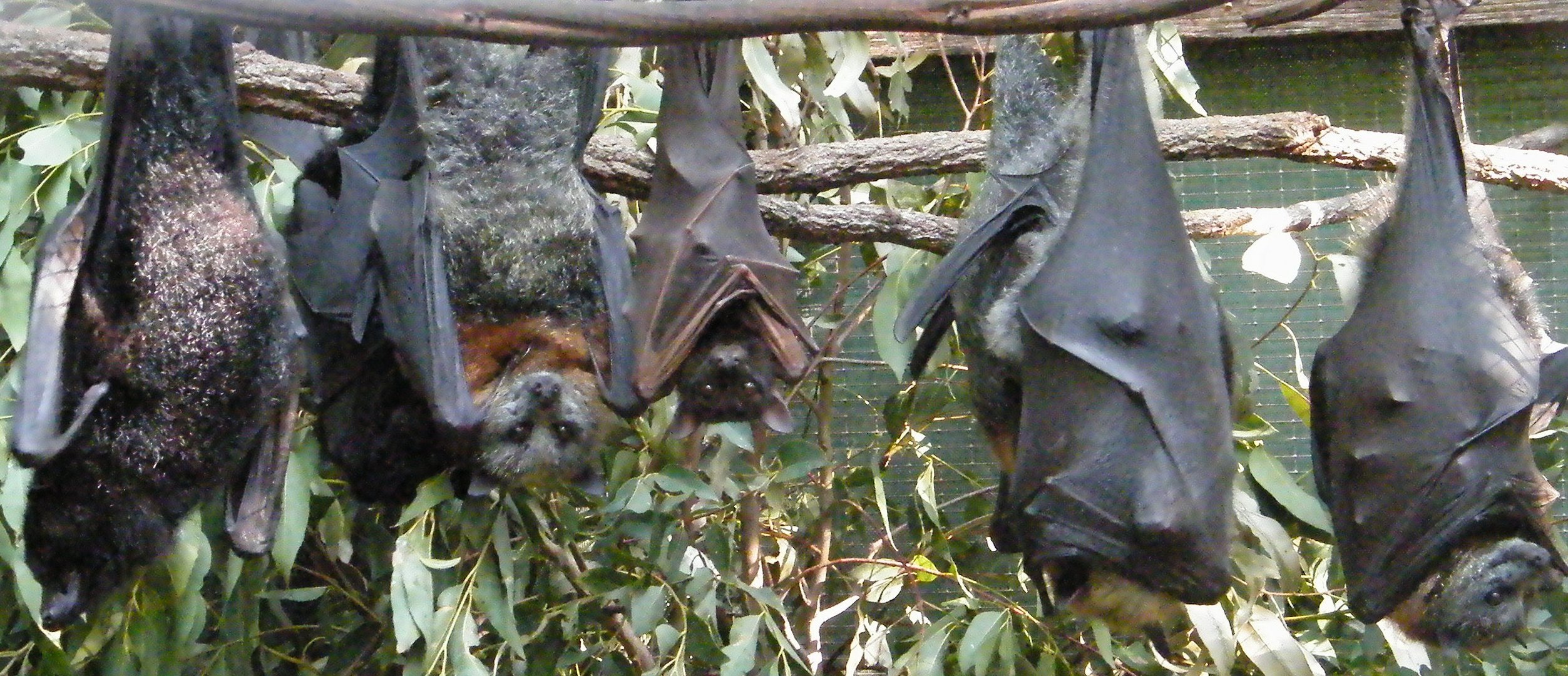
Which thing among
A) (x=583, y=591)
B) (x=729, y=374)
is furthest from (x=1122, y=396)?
(x=583, y=591)

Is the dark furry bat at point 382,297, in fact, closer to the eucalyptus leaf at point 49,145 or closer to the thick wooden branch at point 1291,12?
the eucalyptus leaf at point 49,145

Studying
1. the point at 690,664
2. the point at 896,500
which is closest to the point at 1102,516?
the point at 690,664

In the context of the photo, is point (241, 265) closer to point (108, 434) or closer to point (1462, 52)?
point (108, 434)

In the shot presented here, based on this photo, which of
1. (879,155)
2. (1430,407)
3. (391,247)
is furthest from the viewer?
(879,155)

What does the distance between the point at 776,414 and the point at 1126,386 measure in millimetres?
656

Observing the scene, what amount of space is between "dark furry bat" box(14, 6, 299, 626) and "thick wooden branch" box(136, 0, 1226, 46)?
0.54 metres

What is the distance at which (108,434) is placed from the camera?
1641 millimetres

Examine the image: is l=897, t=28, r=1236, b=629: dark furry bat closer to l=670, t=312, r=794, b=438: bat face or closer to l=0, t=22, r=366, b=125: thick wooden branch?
l=670, t=312, r=794, b=438: bat face

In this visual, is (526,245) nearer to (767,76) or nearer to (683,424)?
(683,424)

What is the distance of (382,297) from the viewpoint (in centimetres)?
196

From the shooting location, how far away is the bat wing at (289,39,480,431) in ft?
6.13

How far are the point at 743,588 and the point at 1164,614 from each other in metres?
1.03

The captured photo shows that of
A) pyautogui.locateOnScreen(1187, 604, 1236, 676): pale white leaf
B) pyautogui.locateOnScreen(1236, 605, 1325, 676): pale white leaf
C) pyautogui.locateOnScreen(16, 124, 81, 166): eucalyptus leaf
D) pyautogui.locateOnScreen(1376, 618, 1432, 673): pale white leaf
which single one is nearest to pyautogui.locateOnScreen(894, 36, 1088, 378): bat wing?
pyautogui.locateOnScreen(1187, 604, 1236, 676): pale white leaf

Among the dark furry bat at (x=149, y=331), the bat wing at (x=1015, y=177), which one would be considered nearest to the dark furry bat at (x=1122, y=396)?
the bat wing at (x=1015, y=177)
